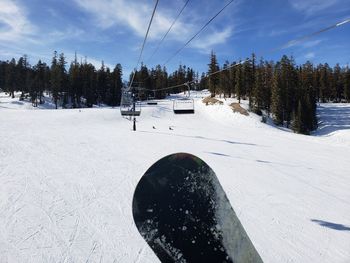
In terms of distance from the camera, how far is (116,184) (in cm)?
1186

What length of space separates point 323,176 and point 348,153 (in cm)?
923

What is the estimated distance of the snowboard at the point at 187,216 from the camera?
150 inches

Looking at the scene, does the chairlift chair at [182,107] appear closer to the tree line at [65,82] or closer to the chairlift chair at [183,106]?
the chairlift chair at [183,106]

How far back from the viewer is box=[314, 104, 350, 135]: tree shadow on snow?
57469mm

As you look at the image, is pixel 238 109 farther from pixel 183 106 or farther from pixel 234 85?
pixel 234 85

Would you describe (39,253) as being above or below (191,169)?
below

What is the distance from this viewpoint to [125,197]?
10383mm

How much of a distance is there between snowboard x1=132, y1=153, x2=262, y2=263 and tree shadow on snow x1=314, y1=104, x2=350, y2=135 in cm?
5816

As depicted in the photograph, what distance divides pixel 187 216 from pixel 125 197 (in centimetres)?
685

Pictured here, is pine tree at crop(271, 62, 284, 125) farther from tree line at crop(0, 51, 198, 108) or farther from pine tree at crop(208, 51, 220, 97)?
tree line at crop(0, 51, 198, 108)

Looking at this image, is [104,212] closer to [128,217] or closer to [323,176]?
[128,217]

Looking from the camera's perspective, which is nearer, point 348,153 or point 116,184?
point 116,184

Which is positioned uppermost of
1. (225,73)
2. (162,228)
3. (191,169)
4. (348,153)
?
(225,73)

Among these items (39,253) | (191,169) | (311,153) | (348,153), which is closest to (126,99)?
(311,153)
